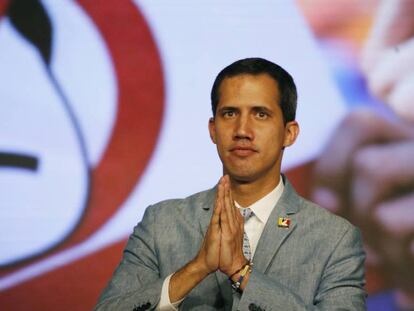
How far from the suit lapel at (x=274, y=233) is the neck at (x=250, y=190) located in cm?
7

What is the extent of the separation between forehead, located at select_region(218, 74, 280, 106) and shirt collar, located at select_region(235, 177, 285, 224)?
1.05ft

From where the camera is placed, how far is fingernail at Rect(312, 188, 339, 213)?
154 inches

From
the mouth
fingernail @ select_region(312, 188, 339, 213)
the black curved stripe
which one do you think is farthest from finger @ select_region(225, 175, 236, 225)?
the black curved stripe

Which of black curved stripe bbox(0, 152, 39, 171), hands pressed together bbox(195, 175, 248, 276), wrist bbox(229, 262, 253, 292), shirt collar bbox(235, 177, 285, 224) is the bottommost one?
wrist bbox(229, 262, 253, 292)

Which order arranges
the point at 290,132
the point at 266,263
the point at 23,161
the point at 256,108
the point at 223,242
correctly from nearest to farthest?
the point at 223,242 < the point at 266,263 < the point at 256,108 < the point at 290,132 < the point at 23,161

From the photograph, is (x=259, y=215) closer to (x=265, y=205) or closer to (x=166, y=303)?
(x=265, y=205)

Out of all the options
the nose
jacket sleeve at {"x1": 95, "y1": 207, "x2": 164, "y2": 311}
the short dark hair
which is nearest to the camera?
jacket sleeve at {"x1": 95, "y1": 207, "x2": 164, "y2": 311}

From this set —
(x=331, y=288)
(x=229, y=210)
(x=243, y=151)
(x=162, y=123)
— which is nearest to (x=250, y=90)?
(x=243, y=151)

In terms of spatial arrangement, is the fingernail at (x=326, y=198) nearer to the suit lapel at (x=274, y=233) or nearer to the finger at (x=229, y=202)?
the suit lapel at (x=274, y=233)

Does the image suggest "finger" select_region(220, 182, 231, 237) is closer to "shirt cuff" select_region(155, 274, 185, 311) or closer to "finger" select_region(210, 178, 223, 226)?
"finger" select_region(210, 178, 223, 226)

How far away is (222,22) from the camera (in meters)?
3.99

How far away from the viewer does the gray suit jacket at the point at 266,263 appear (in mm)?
2418

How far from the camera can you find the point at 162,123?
13.0 feet

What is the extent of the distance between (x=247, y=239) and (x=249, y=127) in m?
0.38
